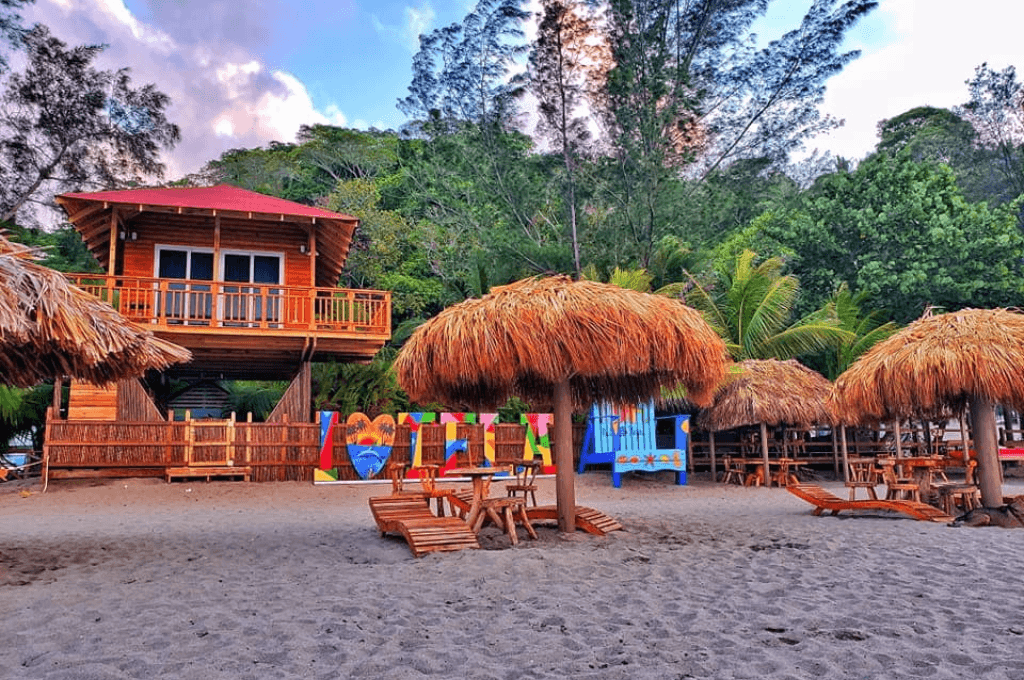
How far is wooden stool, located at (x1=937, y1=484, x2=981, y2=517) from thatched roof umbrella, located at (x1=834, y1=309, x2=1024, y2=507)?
0.28m

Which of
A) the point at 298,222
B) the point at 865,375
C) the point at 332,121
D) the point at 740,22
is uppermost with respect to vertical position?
the point at 332,121

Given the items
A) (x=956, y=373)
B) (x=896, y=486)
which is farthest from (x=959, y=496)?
(x=956, y=373)

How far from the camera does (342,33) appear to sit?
1906 centimetres

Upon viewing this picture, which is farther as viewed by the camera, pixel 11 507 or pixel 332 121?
pixel 332 121

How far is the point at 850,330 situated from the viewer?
66.7ft

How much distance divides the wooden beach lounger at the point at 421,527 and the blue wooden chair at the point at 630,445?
7.70m

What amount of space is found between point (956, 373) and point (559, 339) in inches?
186

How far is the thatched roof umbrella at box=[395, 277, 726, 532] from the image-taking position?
7238 millimetres

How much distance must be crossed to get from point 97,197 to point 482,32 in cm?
1439

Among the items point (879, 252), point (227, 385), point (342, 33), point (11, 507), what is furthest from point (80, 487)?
point (879, 252)

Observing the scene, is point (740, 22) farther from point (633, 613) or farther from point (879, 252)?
point (633, 613)

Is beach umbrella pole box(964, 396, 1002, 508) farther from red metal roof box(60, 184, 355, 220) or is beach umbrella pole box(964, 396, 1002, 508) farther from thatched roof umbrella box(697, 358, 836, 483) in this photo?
red metal roof box(60, 184, 355, 220)

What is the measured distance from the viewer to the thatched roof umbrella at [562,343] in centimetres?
724

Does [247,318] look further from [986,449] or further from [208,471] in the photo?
[986,449]
